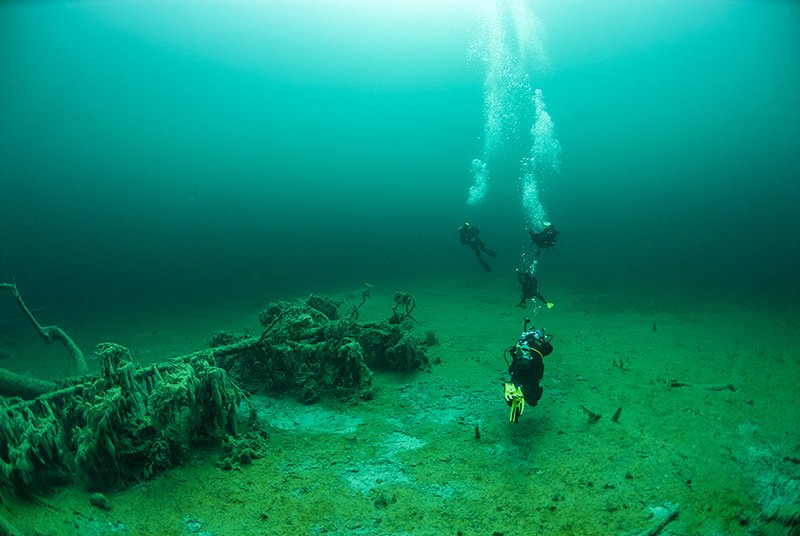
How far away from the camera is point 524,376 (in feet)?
17.2

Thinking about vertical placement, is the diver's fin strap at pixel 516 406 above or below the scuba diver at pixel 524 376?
below

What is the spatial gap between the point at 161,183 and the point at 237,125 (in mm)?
44441

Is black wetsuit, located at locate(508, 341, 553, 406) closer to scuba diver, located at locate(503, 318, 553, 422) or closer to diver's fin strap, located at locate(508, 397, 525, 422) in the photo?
scuba diver, located at locate(503, 318, 553, 422)

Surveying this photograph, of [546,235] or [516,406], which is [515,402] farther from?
[546,235]

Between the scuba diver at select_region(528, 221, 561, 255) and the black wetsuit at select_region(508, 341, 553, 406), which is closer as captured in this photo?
the black wetsuit at select_region(508, 341, 553, 406)

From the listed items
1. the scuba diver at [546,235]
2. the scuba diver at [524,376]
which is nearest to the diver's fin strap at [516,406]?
the scuba diver at [524,376]

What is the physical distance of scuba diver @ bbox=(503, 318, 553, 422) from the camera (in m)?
5.04

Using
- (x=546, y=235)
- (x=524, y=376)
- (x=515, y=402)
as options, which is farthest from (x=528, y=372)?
(x=546, y=235)

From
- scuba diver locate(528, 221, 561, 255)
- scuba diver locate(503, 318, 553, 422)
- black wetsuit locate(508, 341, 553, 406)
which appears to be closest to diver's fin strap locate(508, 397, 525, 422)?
scuba diver locate(503, 318, 553, 422)

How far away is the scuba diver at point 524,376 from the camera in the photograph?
504 cm

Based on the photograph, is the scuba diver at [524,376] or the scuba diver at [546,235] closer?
the scuba diver at [524,376]

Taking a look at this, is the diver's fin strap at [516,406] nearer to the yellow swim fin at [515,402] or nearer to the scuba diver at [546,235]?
the yellow swim fin at [515,402]

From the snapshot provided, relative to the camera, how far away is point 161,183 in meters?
164

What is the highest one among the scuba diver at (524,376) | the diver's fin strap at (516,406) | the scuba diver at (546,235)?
the scuba diver at (546,235)
